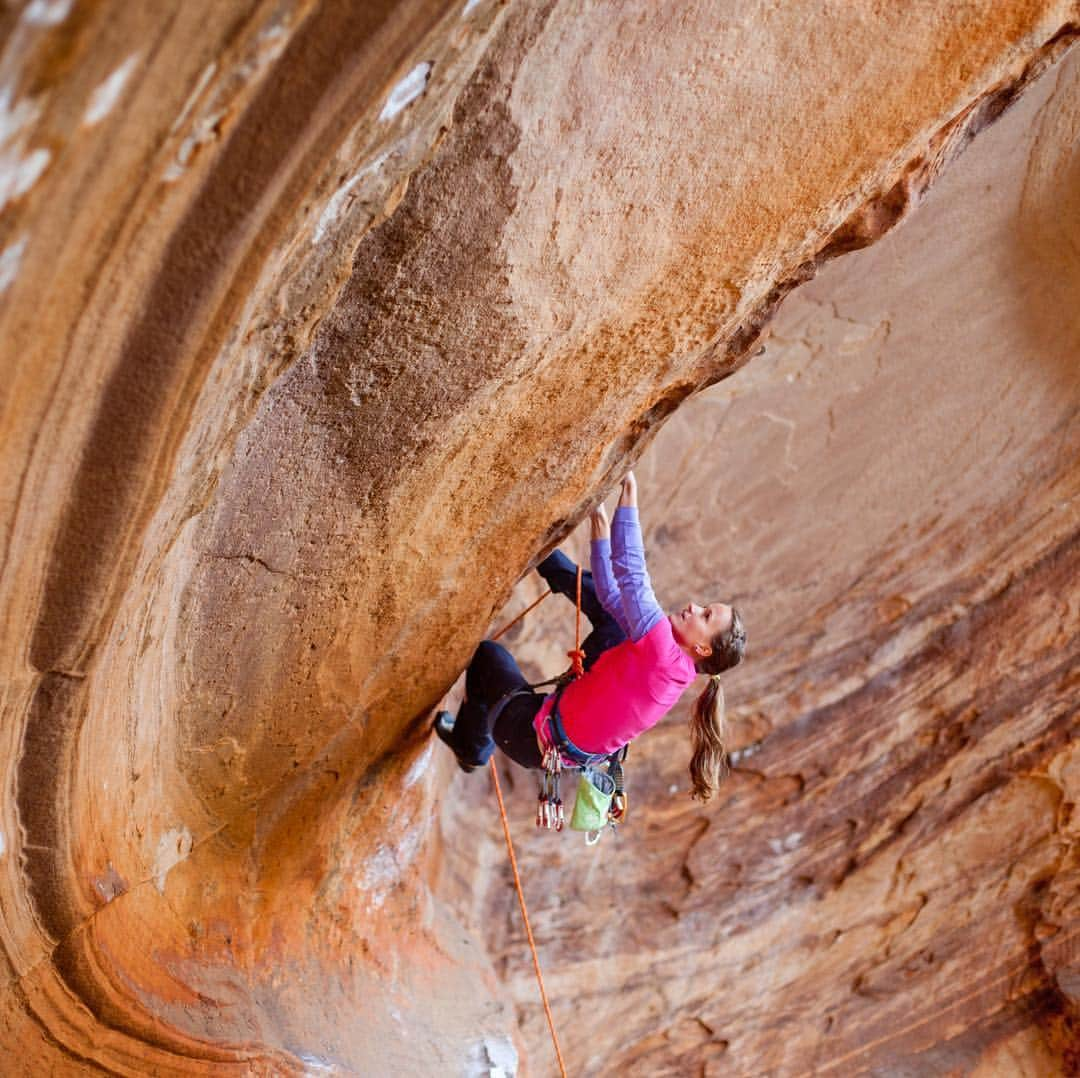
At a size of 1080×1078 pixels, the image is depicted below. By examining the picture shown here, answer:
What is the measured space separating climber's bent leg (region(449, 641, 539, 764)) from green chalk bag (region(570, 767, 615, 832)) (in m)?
0.34

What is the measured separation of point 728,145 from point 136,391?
4.27 feet

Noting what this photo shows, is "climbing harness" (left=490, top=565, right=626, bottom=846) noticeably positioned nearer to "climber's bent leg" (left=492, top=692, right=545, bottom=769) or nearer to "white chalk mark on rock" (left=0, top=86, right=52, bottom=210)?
"climber's bent leg" (left=492, top=692, right=545, bottom=769)

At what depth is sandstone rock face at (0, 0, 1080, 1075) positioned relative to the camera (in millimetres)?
1410

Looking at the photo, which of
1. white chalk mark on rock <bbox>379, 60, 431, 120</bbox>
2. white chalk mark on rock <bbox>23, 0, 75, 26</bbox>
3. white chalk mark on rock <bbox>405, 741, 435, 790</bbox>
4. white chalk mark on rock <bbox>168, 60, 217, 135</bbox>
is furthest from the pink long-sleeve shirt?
white chalk mark on rock <bbox>23, 0, 75, 26</bbox>

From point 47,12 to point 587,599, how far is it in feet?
7.83

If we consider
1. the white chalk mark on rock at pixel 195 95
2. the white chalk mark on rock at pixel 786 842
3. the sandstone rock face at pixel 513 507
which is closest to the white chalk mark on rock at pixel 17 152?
the sandstone rock face at pixel 513 507

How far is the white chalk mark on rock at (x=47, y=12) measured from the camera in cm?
105

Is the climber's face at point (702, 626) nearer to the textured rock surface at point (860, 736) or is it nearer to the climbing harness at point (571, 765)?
the climbing harness at point (571, 765)

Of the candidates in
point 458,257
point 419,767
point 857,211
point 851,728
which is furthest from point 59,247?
point 851,728

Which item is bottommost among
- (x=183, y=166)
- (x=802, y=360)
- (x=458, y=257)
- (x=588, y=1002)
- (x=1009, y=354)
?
(x=588, y=1002)

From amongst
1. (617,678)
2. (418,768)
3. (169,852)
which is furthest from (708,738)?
(169,852)

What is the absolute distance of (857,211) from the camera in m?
2.41

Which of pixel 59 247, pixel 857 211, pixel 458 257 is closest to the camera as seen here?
pixel 59 247

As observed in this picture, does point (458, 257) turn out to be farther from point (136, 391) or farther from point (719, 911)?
point (719, 911)
